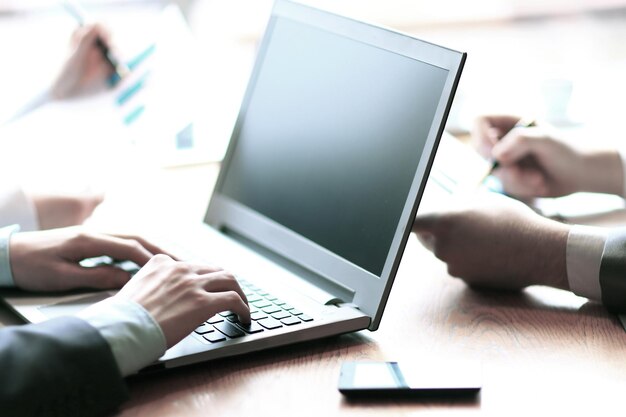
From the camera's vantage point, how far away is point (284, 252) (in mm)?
1157

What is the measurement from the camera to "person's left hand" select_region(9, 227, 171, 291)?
3.54 feet

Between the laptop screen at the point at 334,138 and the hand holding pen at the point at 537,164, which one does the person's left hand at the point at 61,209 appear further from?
the hand holding pen at the point at 537,164

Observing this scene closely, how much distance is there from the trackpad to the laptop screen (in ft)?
0.86

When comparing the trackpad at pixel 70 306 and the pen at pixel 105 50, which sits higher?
the pen at pixel 105 50

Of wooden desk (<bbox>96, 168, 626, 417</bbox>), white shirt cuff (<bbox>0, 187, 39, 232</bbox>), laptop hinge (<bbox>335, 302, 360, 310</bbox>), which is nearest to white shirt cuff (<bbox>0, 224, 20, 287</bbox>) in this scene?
white shirt cuff (<bbox>0, 187, 39, 232</bbox>)

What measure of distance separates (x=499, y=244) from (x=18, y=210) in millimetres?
679

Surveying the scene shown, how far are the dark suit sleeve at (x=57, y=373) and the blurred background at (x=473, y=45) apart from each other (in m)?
0.84

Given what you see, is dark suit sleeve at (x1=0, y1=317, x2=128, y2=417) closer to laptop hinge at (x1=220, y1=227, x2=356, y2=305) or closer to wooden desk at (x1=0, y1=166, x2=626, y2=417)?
wooden desk at (x1=0, y1=166, x2=626, y2=417)

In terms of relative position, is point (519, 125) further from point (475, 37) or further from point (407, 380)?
point (407, 380)

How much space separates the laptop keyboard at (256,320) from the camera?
37.2 inches

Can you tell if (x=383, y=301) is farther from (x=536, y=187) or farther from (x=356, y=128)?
(x=536, y=187)

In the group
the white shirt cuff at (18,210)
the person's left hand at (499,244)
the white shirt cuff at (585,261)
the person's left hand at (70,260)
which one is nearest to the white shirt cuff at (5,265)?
the person's left hand at (70,260)

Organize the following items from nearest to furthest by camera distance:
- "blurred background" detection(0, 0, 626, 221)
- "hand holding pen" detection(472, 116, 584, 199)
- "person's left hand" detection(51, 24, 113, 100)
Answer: "hand holding pen" detection(472, 116, 584, 199) → "person's left hand" detection(51, 24, 113, 100) → "blurred background" detection(0, 0, 626, 221)

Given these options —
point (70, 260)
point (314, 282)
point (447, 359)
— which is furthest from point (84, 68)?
point (447, 359)
